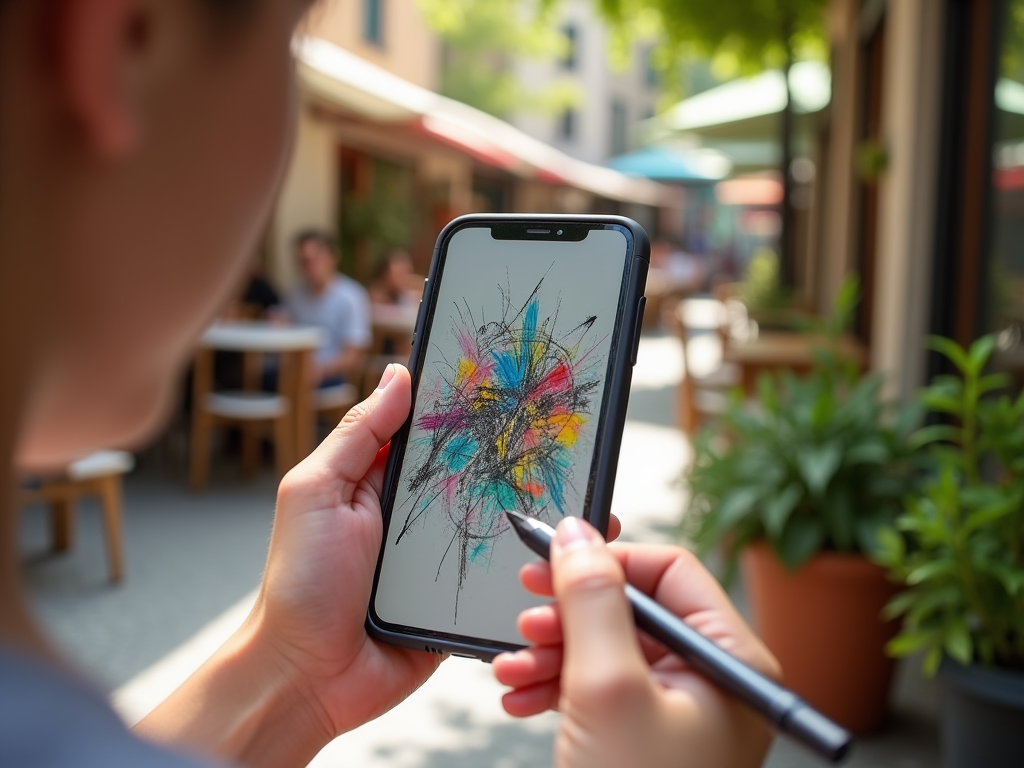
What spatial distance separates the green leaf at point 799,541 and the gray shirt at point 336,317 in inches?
175

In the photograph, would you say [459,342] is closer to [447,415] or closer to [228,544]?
[447,415]

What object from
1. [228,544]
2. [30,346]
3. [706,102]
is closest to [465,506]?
[30,346]

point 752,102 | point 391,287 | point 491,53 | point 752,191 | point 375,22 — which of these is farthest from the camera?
point 491,53

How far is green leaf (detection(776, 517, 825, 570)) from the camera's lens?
312 centimetres

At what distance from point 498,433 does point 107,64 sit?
2.56 feet

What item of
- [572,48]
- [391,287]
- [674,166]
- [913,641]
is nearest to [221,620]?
[913,641]

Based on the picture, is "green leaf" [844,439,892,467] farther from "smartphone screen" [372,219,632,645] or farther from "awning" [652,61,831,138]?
"awning" [652,61,831,138]

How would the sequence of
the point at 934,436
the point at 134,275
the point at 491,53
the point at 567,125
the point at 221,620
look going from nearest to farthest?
1. the point at 134,275
2. the point at 934,436
3. the point at 221,620
4. the point at 491,53
5. the point at 567,125

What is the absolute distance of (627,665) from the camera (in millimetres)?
742

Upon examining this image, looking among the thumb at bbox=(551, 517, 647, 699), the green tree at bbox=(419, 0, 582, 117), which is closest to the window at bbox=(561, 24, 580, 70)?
the green tree at bbox=(419, 0, 582, 117)

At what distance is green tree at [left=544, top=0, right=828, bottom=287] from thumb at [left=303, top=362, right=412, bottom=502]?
7485 millimetres

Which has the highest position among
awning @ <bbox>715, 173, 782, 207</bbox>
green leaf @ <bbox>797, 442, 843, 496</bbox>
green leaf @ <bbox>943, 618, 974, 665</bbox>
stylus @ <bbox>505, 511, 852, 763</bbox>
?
awning @ <bbox>715, 173, 782, 207</bbox>

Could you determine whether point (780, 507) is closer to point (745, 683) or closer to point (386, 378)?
point (386, 378)

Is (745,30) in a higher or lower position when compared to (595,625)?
higher
